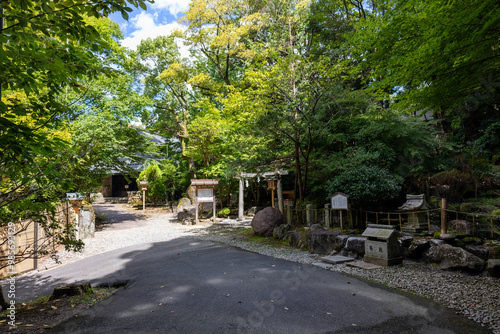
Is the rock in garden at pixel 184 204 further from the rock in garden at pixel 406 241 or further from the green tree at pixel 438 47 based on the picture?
the green tree at pixel 438 47

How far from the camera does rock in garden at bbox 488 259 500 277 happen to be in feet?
15.8

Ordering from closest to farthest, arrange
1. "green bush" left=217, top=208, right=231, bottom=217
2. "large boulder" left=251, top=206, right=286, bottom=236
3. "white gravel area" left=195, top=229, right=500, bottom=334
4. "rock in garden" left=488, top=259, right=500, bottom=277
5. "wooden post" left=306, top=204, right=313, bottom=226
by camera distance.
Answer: "white gravel area" left=195, top=229, right=500, bottom=334, "rock in garden" left=488, top=259, right=500, bottom=277, "wooden post" left=306, top=204, right=313, bottom=226, "large boulder" left=251, top=206, right=286, bottom=236, "green bush" left=217, top=208, right=231, bottom=217

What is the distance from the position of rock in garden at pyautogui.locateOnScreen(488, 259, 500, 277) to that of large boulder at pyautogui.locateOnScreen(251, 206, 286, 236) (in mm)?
6278

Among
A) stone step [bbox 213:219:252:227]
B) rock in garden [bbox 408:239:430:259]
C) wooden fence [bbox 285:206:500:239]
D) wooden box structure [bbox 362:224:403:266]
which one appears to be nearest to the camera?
wooden box structure [bbox 362:224:403:266]

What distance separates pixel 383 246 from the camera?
19.9 ft

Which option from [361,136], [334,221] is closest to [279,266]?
[334,221]

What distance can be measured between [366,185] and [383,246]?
2150 mm

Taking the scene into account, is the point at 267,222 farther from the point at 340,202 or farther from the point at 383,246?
the point at 383,246

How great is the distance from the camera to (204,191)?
15031mm

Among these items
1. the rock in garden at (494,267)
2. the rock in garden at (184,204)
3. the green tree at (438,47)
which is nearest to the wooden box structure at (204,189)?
the rock in garden at (184,204)

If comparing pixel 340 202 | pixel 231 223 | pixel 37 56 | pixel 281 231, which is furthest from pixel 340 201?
pixel 231 223

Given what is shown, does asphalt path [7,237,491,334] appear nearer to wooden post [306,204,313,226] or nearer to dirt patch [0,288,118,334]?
dirt patch [0,288,118,334]

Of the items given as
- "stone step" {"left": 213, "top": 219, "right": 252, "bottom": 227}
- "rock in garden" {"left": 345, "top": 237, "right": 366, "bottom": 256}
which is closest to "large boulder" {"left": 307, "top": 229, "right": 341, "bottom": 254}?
"rock in garden" {"left": 345, "top": 237, "right": 366, "bottom": 256}

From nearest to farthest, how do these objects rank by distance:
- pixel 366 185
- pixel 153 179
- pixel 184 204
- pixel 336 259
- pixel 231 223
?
1. pixel 336 259
2. pixel 366 185
3. pixel 231 223
4. pixel 184 204
5. pixel 153 179
